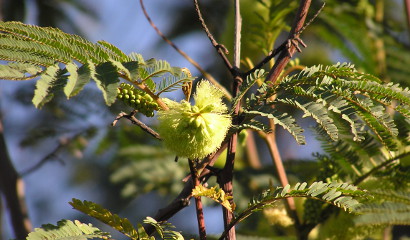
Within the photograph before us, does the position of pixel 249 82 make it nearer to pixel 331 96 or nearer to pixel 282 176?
pixel 331 96

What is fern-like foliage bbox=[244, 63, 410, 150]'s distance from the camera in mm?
1278

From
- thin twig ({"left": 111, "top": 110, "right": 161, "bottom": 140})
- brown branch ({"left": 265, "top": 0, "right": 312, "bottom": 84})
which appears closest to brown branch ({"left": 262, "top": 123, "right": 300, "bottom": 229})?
brown branch ({"left": 265, "top": 0, "right": 312, "bottom": 84})

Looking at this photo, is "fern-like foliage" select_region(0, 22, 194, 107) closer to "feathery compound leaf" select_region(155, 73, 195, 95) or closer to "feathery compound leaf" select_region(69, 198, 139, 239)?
"feathery compound leaf" select_region(155, 73, 195, 95)

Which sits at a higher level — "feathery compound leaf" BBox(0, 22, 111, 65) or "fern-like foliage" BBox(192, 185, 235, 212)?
"feathery compound leaf" BBox(0, 22, 111, 65)

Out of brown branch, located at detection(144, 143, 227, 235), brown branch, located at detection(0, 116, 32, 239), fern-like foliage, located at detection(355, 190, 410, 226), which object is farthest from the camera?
brown branch, located at detection(0, 116, 32, 239)

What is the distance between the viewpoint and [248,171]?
2684 mm

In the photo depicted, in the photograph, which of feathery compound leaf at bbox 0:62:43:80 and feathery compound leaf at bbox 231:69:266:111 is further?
feathery compound leaf at bbox 231:69:266:111

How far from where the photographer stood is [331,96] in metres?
1.29

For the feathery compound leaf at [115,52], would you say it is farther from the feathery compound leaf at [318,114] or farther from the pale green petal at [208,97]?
the feathery compound leaf at [318,114]

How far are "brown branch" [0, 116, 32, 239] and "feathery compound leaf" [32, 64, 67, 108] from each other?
4.82 ft

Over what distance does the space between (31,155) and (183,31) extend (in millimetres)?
1922

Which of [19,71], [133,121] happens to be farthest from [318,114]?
[19,71]

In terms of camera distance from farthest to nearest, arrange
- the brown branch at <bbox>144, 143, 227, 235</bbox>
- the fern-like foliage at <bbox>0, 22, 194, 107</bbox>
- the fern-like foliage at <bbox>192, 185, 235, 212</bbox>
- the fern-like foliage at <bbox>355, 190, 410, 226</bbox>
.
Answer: the fern-like foliage at <bbox>355, 190, 410, 226</bbox>, the brown branch at <bbox>144, 143, 227, 235</bbox>, the fern-like foliage at <bbox>192, 185, 235, 212</bbox>, the fern-like foliage at <bbox>0, 22, 194, 107</bbox>

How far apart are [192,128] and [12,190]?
1.56m
